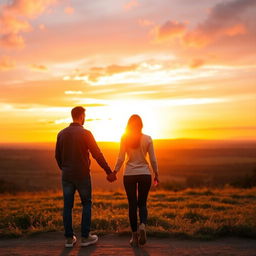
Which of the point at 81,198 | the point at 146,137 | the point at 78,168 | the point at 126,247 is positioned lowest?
the point at 126,247

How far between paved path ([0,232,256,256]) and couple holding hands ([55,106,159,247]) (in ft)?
0.78

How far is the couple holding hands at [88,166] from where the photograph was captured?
6.29 m

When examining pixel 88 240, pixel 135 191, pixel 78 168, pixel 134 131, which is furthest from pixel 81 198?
pixel 134 131

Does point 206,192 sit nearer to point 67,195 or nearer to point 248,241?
point 248,241

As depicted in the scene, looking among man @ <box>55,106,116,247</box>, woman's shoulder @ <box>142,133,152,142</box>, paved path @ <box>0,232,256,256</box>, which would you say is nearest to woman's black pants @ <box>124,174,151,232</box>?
man @ <box>55,106,116,247</box>

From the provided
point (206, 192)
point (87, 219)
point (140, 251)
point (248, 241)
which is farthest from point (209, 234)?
point (206, 192)

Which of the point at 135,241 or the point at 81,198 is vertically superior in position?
the point at 81,198

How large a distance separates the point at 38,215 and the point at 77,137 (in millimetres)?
3175

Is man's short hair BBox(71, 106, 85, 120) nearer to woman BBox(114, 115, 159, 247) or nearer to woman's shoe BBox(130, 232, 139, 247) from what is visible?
woman BBox(114, 115, 159, 247)

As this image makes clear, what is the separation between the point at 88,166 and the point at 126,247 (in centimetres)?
142

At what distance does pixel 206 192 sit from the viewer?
16953mm

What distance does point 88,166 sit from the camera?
6379mm

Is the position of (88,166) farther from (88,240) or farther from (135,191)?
(88,240)

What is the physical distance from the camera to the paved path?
5.87m
